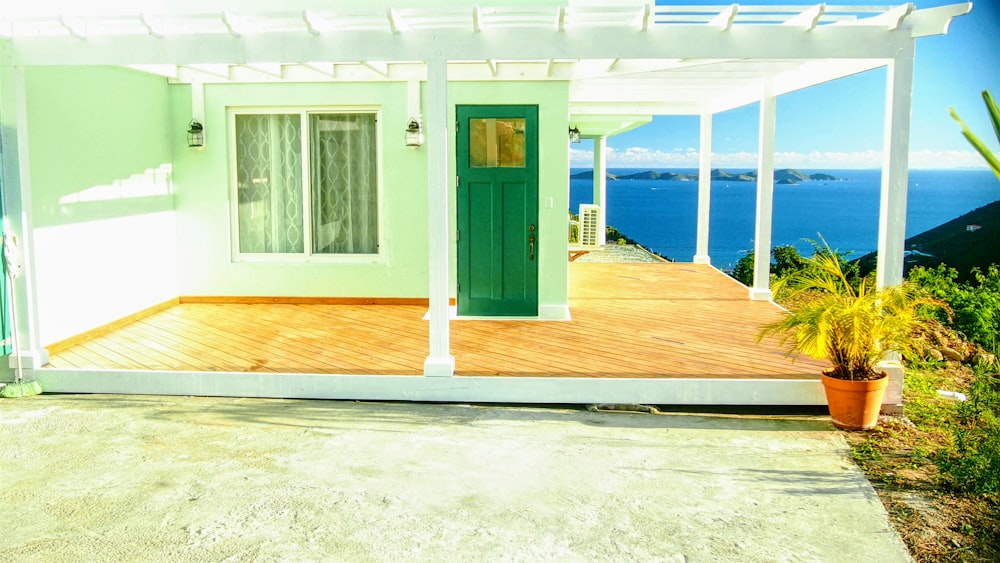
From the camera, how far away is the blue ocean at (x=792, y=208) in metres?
30.8

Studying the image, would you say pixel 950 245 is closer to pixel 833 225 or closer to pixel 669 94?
pixel 833 225

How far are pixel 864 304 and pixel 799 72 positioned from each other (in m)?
3.65

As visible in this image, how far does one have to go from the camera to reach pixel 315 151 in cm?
953

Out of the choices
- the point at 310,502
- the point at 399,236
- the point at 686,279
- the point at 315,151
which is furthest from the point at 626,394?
the point at 686,279

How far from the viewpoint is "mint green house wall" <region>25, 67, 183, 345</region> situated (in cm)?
718

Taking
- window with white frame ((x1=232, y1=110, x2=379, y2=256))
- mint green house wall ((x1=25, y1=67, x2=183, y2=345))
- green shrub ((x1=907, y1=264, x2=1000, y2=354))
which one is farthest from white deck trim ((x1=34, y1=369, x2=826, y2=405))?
green shrub ((x1=907, y1=264, x2=1000, y2=354))

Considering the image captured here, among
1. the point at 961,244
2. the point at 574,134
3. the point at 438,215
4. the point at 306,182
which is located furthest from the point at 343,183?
the point at 961,244

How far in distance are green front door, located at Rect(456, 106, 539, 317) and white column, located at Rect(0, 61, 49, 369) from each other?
3892mm

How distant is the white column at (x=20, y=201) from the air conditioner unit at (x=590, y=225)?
11.3 m

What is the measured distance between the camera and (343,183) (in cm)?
955

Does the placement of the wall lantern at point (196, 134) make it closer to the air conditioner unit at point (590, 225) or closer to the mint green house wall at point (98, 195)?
the mint green house wall at point (98, 195)

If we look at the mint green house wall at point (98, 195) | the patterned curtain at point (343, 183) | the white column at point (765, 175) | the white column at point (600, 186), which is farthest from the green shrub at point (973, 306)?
the mint green house wall at point (98, 195)

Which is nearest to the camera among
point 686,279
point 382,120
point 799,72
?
point 799,72

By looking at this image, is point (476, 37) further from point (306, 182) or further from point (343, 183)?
point (306, 182)
